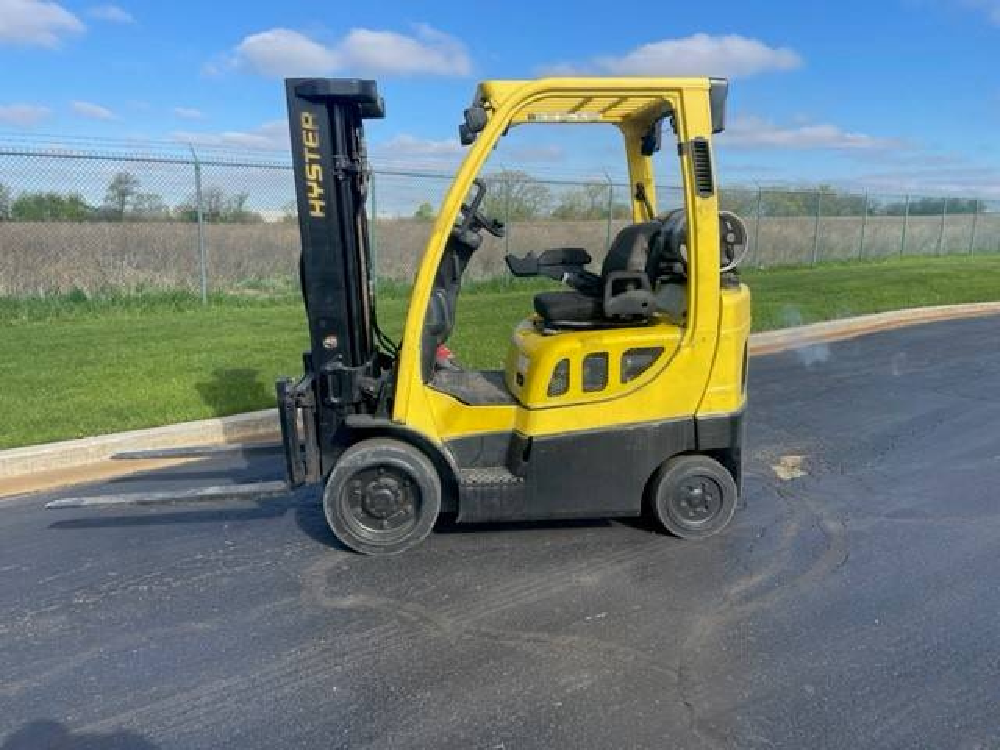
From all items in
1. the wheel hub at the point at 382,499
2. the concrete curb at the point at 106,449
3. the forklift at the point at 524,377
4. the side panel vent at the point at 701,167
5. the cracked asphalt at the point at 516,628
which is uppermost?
the side panel vent at the point at 701,167

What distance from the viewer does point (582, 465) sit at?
407 cm

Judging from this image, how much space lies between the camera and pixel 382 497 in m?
4.02

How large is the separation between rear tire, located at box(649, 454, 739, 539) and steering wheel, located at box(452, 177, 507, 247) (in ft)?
5.17

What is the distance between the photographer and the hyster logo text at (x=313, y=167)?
154 inches

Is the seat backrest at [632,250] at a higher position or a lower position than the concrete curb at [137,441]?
higher

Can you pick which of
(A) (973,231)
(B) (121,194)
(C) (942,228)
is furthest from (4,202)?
(A) (973,231)

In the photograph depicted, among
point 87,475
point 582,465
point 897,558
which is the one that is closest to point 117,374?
point 87,475

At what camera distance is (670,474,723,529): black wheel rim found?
4.20 m

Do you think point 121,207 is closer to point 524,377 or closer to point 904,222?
point 524,377

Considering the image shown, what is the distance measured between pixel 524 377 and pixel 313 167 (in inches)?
59.4

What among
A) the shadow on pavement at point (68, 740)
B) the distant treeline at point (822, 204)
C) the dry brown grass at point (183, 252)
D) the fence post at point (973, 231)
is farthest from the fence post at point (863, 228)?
the shadow on pavement at point (68, 740)

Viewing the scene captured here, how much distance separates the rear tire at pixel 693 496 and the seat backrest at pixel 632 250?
1088mm

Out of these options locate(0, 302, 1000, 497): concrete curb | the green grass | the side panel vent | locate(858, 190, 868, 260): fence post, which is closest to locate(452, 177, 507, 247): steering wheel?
the side panel vent

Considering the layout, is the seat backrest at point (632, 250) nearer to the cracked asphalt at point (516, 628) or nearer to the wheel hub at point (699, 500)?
the wheel hub at point (699, 500)
